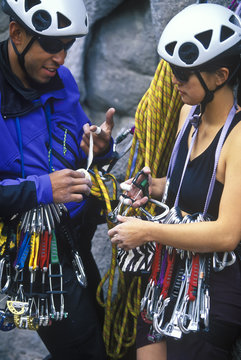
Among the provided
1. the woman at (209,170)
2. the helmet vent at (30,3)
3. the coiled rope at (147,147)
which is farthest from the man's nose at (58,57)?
the coiled rope at (147,147)

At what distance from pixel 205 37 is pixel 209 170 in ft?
1.72

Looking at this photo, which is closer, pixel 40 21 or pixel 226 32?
pixel 226 32

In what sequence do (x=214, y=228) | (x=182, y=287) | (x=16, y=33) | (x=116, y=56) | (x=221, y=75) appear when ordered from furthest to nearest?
(x=116, y=56) → (x=16, y=33) → (x=182, y=287) → (x=221, y=75) → (x=214, y=228)

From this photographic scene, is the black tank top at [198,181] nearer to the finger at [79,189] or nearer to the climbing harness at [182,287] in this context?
the climbing harness at [182,287]

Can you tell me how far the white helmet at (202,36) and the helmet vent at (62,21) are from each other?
0.46 metres

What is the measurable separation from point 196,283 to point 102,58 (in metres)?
2.95

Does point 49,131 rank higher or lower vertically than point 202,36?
lower

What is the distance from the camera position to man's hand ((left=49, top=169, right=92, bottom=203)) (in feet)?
7.79

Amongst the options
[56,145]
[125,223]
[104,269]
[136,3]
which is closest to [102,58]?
[136,3]

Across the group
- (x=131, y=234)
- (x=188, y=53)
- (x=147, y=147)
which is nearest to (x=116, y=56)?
(x=147, y=147)

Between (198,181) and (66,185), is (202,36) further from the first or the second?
(66,185)

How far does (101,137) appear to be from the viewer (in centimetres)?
267

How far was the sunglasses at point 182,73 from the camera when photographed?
2.21 m

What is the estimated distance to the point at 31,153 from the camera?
245 centimetres
